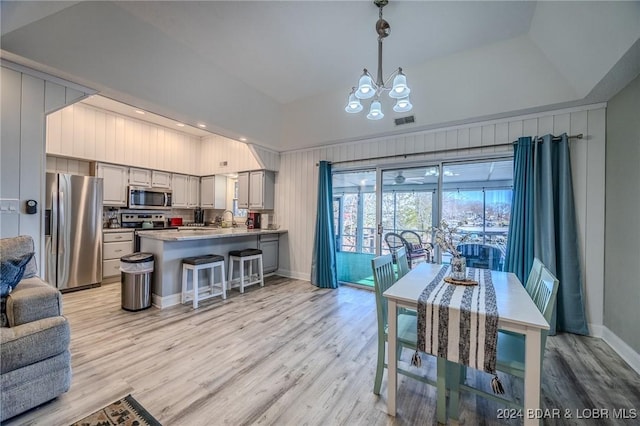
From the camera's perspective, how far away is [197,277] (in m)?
3.52

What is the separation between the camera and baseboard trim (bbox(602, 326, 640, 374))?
7.05ft

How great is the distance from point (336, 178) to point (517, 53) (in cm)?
287

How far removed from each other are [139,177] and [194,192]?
3.92 ft

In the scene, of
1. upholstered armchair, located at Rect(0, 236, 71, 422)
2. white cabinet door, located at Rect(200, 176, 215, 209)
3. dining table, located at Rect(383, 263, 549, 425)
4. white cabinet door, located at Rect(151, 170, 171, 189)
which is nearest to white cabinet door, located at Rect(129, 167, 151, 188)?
white cabinet door, located at Rect(151, 170, 171, 189)

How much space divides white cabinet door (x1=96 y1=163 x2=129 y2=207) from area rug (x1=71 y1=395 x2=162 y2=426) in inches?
154

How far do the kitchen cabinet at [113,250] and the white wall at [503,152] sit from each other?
2.93 metres

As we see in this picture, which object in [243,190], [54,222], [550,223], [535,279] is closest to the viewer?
[535,279]

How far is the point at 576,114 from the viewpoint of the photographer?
9.42 ft

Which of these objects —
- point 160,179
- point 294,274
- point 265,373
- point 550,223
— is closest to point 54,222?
point 160,179

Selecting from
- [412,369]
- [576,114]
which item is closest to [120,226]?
[412,369]

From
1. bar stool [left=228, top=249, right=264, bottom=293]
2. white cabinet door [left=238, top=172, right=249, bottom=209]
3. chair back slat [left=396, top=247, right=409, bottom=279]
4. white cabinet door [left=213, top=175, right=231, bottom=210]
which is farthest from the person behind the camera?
white cabinet door [left=213, top=175, right=231, bottom=210]

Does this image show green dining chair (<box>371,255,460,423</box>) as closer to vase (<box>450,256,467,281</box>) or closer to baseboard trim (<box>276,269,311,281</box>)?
vase (<box>450,256,467,281</box>)

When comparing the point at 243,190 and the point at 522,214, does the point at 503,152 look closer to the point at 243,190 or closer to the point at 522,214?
the point at 522,214

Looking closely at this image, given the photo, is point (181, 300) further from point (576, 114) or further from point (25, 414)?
point (576, 114)
